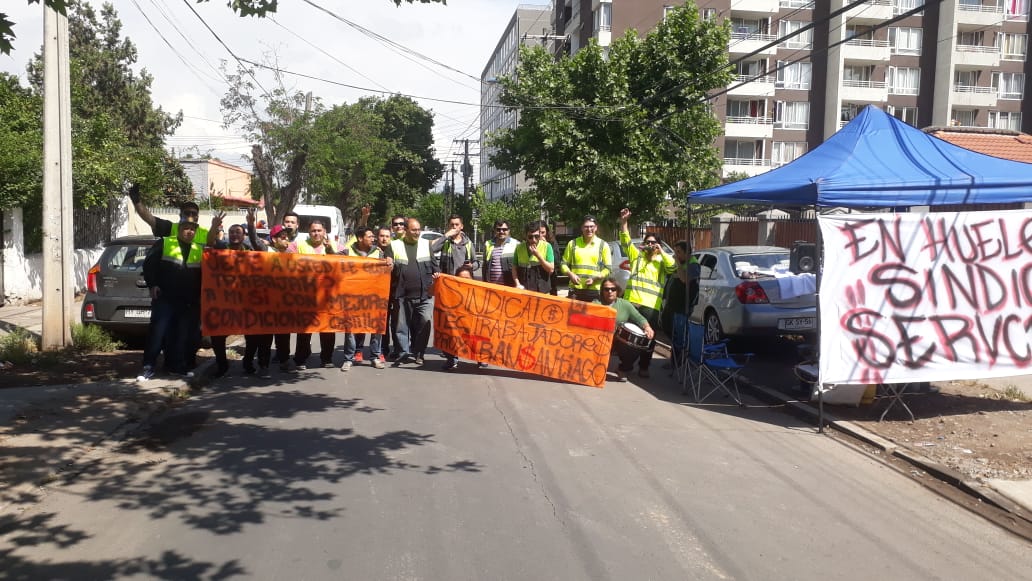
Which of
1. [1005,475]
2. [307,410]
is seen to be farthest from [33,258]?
[1005,475]

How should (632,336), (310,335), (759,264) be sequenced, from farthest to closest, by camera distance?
(759,264) < (310,335) < (632,336)

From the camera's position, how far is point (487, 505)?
501cm

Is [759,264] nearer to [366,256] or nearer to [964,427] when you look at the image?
[964,427]

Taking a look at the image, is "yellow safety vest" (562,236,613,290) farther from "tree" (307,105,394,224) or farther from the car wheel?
"tree" (307,105,394,224)

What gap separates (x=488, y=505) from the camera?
5.01 meters

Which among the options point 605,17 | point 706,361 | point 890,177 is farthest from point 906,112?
point 706,361

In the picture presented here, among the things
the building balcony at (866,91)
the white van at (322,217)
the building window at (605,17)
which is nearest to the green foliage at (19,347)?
the white van at (322,217)

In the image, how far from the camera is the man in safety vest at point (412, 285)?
32.0 feet

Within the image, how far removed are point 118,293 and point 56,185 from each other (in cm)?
154

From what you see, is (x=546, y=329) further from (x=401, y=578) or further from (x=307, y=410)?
(x=401, y=578)

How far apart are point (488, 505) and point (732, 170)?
46.3 meters

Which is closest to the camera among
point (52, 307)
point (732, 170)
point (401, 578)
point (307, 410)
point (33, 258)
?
point (401, 578)

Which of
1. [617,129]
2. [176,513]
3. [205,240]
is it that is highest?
[617,129]

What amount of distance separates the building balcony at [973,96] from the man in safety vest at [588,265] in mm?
45786
